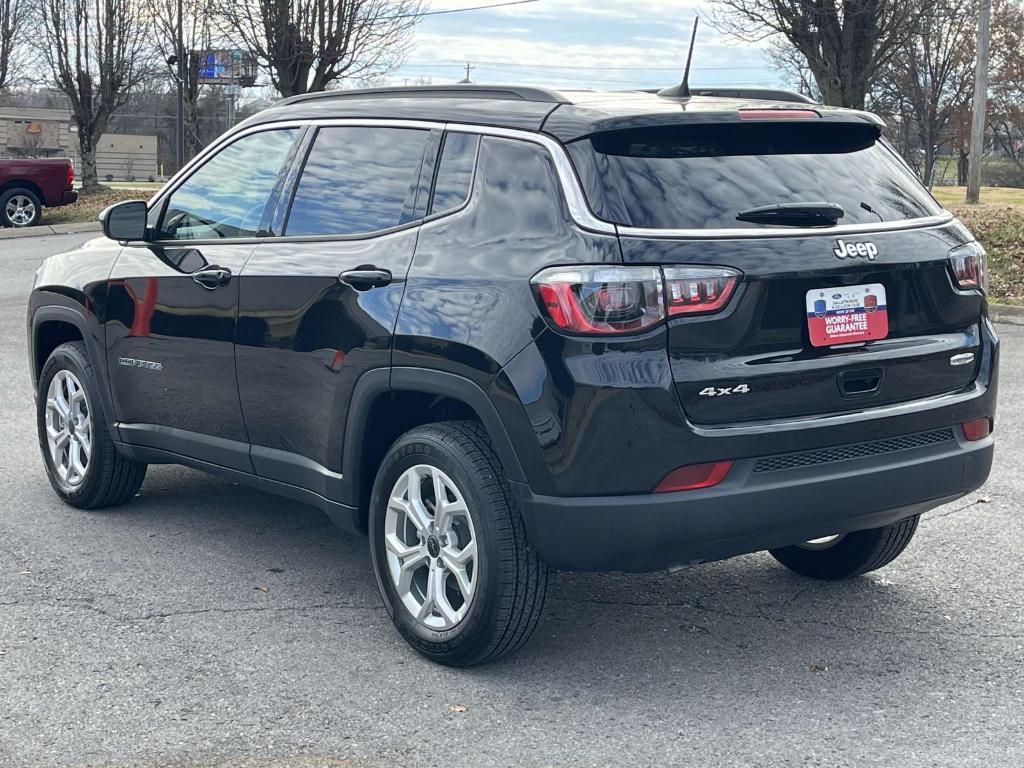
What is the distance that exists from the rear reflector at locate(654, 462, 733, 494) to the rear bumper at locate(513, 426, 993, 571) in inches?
0.7

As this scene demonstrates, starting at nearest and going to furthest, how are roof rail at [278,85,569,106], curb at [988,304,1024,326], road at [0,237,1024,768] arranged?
road at [0,237,1024,768], roof rail at [278,85,569,106], curb at [988,304,1024,326]

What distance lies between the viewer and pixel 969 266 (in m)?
4.35

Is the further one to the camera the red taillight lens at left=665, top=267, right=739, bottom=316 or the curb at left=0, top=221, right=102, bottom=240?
the curb at left=0, top=221, right=102, bottom=240

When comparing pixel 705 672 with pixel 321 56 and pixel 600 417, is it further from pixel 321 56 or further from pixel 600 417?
pixel 321 56

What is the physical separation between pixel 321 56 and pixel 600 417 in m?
26.8

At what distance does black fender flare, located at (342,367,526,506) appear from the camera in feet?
13.1

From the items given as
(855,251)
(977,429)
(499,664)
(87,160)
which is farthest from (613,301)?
(87,160)

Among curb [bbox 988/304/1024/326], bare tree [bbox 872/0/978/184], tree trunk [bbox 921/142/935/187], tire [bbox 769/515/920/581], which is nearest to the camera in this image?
tire [bbox 769/515/920/581]

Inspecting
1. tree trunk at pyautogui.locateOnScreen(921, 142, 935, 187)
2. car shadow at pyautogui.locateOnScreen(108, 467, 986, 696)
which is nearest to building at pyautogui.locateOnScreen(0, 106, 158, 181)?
tree trunk at pyautogui.locateOnScreen(921, 142, 935, 187)

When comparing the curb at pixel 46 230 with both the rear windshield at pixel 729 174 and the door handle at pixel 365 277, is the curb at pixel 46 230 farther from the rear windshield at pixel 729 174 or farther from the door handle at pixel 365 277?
the rear windshield at pixel 729 174

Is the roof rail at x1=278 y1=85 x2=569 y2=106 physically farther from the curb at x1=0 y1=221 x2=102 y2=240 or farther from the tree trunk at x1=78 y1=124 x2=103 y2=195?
the tree trunk at x1=78 y1=124 x2=103 y2=195

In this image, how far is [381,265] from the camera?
4.46 meters

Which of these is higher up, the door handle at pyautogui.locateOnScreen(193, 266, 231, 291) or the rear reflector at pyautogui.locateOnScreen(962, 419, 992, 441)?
the door handle at pyautogui.locateOnScreen(193, 266, 231, 291)

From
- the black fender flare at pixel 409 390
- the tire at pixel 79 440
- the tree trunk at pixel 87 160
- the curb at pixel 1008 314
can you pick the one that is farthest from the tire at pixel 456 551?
the tree trunk at pixel 87 160
